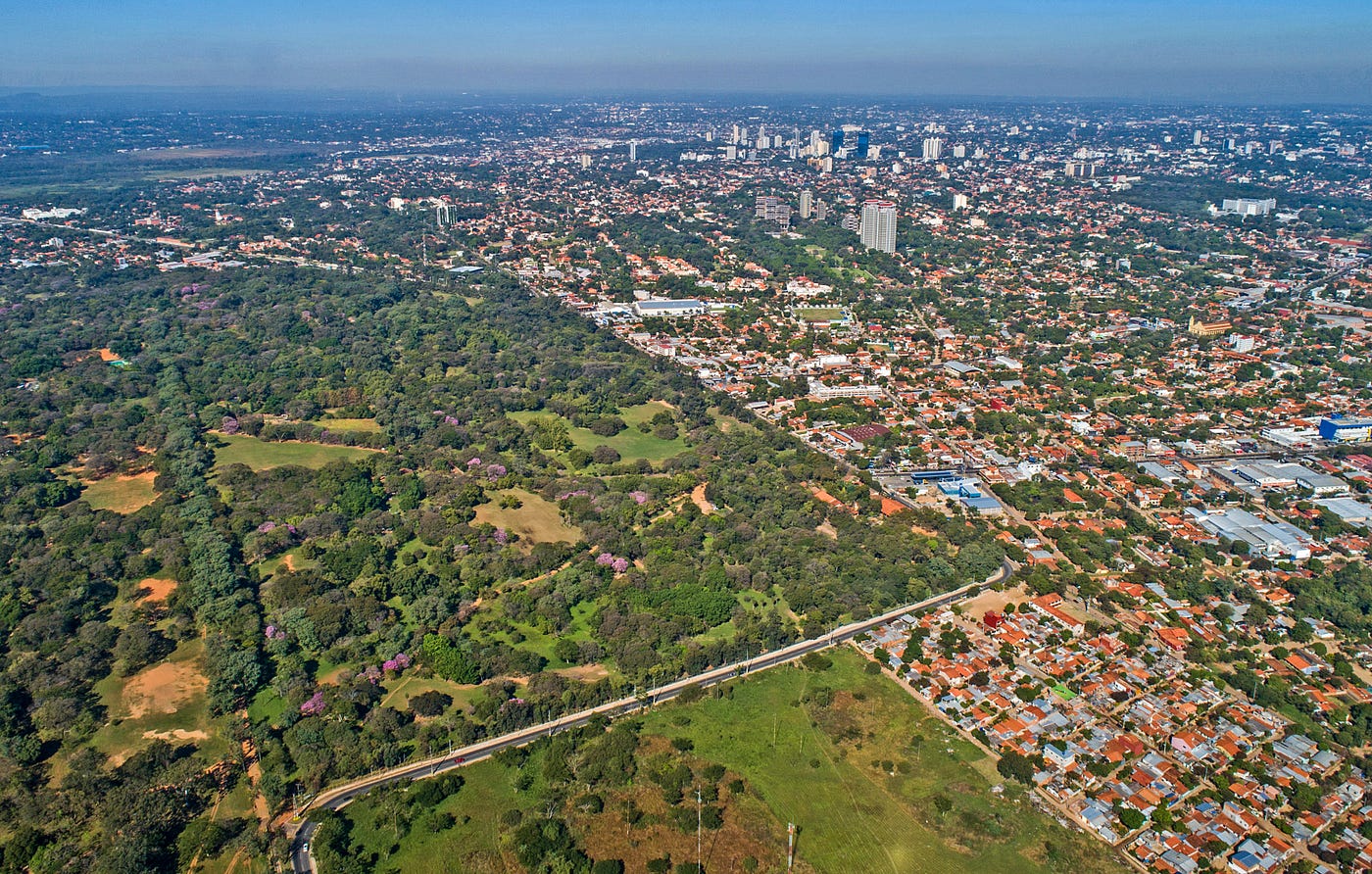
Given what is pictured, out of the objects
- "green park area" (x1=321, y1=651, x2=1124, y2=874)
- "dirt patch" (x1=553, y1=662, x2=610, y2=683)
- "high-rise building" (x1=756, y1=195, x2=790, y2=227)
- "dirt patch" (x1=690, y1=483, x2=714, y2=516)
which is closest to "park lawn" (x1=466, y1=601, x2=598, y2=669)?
"dirt patch" (x1=553, y1=662, x2=610, y2=683)

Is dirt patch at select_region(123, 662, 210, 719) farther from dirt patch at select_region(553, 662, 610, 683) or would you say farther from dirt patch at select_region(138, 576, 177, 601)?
dirt patch at select_region(553, 662, 610, 683)

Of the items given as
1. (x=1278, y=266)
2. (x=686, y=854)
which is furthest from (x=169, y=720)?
(x=1278, y=266)

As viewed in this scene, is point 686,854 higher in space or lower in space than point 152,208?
lower

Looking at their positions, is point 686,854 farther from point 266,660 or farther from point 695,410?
point 695,410

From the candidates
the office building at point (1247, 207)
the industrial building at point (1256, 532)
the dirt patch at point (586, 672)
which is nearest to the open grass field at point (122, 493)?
the dirt patch at point (586, 672)

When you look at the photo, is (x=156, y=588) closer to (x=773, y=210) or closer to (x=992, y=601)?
(x=992, y=601)

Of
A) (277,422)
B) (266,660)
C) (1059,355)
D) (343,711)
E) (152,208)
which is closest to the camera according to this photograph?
(343,711)

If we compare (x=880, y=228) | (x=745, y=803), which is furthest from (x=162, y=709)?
(x=880, y=228)
